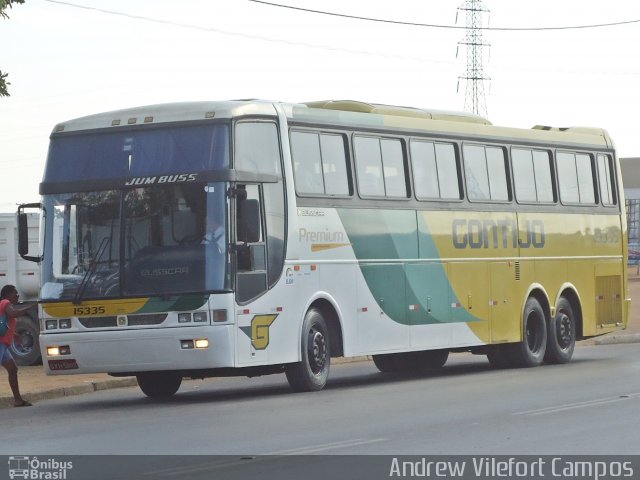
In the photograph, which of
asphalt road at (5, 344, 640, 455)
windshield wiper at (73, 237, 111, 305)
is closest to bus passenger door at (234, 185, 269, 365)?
Result: asphalt road at (5, 344, 640, 455)

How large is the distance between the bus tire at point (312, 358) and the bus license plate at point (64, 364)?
Result: 8.91 ft

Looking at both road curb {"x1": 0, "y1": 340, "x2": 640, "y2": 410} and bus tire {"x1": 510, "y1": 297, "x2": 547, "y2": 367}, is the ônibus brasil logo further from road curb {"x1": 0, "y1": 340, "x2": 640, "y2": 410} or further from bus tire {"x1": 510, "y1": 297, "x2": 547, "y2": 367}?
bus tire {"x1": 510, "y1": 297, "x2": 547, "y2": 367}

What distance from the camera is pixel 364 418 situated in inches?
614

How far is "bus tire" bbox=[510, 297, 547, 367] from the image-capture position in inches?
982

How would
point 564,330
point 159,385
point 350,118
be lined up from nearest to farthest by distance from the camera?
1. point 159,385
2. point 350,118
3. point 564,330

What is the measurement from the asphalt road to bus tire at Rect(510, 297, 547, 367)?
1.47 meters

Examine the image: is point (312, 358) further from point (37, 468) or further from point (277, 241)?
point (37, 468)

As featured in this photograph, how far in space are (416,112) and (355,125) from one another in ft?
7.42

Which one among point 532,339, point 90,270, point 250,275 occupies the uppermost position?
point 90,270

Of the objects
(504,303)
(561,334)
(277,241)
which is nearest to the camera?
(277,241)

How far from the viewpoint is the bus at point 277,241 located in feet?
60.6

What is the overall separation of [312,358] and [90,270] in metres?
3.10

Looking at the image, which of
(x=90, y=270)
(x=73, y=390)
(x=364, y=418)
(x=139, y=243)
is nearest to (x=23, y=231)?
(x=90, y=270)

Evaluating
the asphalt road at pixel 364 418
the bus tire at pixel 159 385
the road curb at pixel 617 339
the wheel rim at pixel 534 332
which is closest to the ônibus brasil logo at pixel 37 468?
the asphalt road at pixel 364 418
